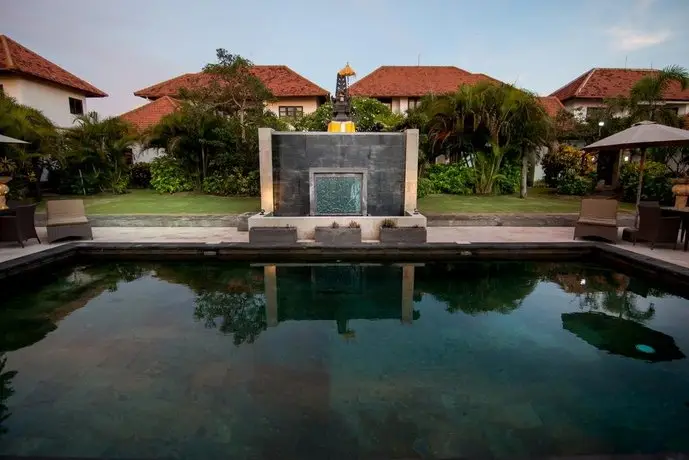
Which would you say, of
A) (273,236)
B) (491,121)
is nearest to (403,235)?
(273,236)

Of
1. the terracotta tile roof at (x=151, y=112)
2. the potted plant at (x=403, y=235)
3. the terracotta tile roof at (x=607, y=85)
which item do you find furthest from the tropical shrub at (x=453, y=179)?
the terracotta tile roof at (x=607, y=85)

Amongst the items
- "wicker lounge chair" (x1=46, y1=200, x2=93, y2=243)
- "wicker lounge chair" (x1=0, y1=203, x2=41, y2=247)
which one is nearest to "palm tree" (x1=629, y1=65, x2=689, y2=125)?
"wicker lounge chair" (x1=46, y1=200, x2=93, y2=243)

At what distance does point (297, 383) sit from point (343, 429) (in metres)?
0.77

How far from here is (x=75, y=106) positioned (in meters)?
23.9

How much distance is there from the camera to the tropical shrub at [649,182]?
12539mm

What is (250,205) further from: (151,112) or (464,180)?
(151,112)

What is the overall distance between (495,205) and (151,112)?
72.6 ft

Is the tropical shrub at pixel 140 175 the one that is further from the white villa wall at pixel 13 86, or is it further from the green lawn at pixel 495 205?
the green lawn at pixel 495 205

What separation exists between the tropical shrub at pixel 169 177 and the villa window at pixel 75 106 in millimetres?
11369

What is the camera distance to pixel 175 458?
97.6 inches

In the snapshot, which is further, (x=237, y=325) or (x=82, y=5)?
(x=82, y=5)

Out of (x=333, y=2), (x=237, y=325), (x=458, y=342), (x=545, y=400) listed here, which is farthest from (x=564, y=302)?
(x=333, y=2)

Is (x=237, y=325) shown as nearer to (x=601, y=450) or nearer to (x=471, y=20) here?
(x=601, y=450)

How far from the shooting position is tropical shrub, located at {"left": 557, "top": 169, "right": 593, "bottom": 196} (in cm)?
1642
